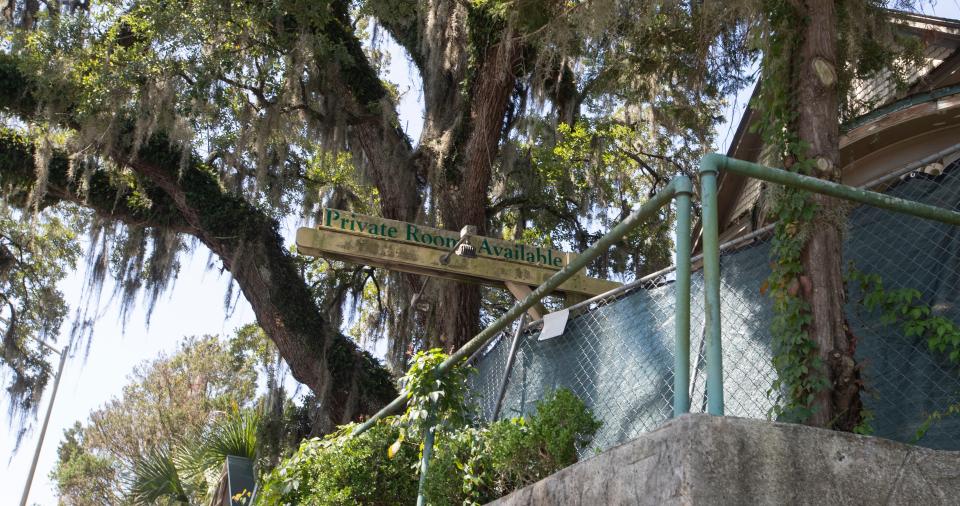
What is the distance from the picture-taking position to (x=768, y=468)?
2738 mm

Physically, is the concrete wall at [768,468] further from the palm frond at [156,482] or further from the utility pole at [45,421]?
the utility pole at [45,421]

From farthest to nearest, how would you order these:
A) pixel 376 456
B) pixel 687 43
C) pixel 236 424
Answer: pixel 236 424 < pixel 687 43 < pixel 376 456

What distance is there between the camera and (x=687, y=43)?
29.7 ft

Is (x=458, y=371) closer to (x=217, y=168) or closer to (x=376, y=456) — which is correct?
(x=376, y=456)

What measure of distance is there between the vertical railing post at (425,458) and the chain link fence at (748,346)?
0.76 metres

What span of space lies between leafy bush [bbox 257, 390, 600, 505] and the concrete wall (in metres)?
1.51

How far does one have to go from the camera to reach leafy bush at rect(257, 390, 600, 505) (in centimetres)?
458

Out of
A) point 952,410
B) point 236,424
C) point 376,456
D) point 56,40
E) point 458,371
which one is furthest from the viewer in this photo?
point 236,424

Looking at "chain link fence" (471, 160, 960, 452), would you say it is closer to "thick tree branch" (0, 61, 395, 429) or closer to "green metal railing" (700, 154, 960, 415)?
"green metal railing" (700, 154, 960, 415)

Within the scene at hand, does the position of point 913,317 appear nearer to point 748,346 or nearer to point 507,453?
point 748,346

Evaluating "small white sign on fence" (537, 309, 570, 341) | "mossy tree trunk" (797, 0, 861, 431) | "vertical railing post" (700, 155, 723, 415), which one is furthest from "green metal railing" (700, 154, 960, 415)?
"small white sign on fence" (537, 309, 570, 341)

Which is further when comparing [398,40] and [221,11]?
[398,40]

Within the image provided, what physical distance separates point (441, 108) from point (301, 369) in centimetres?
360

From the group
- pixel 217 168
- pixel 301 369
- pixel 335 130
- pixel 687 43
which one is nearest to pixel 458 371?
pixel 687 43
